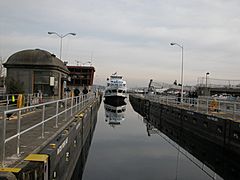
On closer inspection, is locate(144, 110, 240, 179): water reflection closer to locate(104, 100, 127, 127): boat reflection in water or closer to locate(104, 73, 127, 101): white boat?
locate(104, 100, 127, 127): boat reflection in water

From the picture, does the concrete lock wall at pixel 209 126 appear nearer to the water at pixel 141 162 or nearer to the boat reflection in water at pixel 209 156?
the boat reflection in water at pixel 209 156

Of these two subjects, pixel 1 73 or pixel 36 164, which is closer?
pixel 36 164

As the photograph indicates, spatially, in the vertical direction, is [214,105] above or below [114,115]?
above

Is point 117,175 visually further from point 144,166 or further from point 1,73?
point 1,73

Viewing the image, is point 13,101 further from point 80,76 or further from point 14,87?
point 80,76

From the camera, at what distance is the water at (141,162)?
12.9 metres

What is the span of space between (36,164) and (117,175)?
7.18 metres

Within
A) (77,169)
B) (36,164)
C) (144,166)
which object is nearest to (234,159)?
(144,166)

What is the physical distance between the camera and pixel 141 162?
15.2 metres

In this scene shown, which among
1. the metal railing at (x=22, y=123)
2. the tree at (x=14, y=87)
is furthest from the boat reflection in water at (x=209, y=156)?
the tree at (x=14, y=87)

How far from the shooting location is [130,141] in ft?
72.1

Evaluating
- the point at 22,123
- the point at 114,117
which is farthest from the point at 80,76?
the point at 22,123

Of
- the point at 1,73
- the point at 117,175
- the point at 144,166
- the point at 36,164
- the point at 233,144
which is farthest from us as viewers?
the point at 1,73

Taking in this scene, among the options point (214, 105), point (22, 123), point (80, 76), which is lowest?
point (22, 123)
